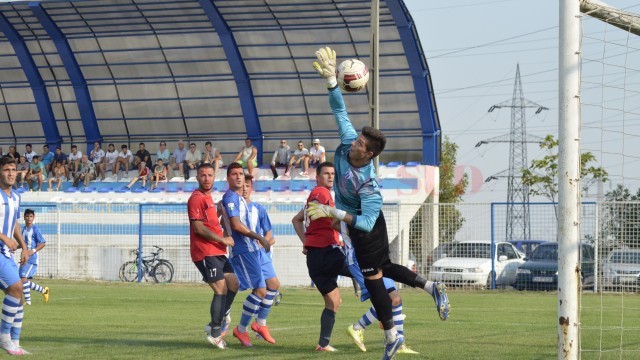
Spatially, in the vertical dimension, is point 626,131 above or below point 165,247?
above

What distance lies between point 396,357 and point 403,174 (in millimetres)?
26703

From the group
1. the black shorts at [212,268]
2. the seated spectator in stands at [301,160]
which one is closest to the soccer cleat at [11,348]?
the black shorts at [212,268]

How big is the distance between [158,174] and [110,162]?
100 inches

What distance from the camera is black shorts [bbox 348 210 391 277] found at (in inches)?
336

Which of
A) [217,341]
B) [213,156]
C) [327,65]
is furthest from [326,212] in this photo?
[213,156]

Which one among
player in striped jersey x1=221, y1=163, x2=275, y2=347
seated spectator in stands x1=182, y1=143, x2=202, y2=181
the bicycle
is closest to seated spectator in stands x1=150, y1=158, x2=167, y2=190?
seated spectator in stands x1=182, y1=143, x2=202, y2=181

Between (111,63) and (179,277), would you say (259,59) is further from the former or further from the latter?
(179,277)

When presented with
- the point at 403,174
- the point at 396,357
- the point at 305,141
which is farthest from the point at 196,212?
the point at 305,141

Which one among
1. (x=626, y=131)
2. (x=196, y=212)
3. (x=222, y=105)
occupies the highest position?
(x=222, y=105)

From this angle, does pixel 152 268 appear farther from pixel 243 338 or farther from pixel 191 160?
pixel 243 338

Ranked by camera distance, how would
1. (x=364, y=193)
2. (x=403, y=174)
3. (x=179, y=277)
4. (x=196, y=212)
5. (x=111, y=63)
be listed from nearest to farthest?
1. (x=364, y=193)
2. (x=196, y=212)
3. (x=179, y=277)
4. (x=403, y=174)
5. (x=111, y=63)

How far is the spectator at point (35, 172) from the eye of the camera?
36656 mm

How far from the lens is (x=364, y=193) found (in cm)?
855

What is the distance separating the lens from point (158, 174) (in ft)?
119
